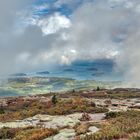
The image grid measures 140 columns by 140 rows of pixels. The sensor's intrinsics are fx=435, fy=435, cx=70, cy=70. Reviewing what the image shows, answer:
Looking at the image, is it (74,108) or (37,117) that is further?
(74,108)

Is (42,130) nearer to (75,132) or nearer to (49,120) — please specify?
(75,132)

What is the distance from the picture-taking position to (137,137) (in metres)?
25.4

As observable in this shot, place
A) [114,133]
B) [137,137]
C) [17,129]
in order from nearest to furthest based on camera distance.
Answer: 1. [137,137]
2. [114,133]
3. [17,129]

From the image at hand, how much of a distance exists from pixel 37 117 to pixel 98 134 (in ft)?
66.6

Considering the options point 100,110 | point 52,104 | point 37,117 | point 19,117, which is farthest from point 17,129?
point 52,104

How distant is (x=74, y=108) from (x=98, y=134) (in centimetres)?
2938

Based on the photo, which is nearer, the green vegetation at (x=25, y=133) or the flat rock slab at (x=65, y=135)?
Answer: the flat rock slab at (x=65, y=135)

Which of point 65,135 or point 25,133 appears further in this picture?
point 25,133

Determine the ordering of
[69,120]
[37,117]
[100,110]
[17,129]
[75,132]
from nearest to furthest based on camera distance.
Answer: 1. [75,132]
2. [17,129]
3. [69,120]
4. [37,117]
5. [100,110]

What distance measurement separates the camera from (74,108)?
190 ft

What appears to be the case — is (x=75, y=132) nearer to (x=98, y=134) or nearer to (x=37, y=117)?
(x=98, y=134)

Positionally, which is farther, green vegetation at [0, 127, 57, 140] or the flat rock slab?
green vegetation at [0, 127, 57, 140]

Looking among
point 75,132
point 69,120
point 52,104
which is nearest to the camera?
point 75,132

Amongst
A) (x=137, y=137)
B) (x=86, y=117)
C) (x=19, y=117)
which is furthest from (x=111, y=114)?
(x=137, y=137)
